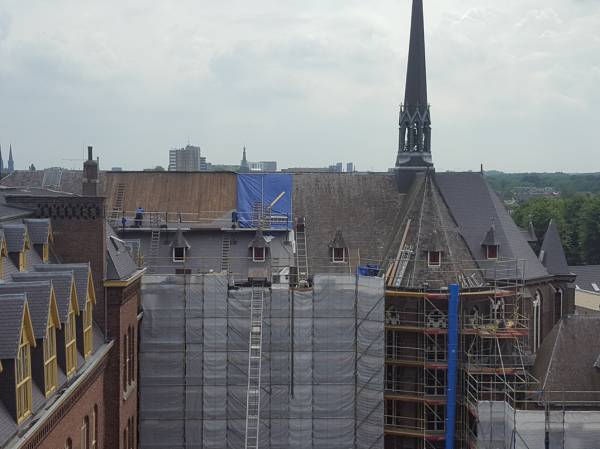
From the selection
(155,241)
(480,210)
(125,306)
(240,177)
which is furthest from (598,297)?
(125,306)

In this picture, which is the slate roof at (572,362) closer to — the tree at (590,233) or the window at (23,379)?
the window at (23,379)

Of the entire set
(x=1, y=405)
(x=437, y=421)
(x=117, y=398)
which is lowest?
(x=437, y=421)

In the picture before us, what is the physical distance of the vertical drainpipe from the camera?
4131 cm

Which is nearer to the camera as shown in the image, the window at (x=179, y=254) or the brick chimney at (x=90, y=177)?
the brick chimney at (x=90, y=177)

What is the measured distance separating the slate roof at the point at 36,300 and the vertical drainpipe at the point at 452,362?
25.3m

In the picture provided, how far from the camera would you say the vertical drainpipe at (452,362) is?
136 feet

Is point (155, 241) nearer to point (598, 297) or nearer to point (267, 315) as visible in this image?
point (267, 315)

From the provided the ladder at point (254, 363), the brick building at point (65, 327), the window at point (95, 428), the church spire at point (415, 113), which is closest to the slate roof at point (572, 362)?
the ladder at point (254, 363)

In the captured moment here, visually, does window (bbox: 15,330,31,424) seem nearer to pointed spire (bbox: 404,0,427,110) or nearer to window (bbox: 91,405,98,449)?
window (bbox: 91,405,98,449)

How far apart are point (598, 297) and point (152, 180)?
5618cm

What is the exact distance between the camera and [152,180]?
5425 cm

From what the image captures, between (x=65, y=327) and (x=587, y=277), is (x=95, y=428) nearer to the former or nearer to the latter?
(x=65, y=327)

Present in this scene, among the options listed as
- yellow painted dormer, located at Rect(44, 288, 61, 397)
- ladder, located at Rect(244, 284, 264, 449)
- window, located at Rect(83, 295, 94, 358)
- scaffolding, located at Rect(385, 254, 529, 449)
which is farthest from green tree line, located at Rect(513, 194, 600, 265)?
yellow painted dormer, located at Rect(44, 288, 61, 397)

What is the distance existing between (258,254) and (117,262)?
1540 cm
